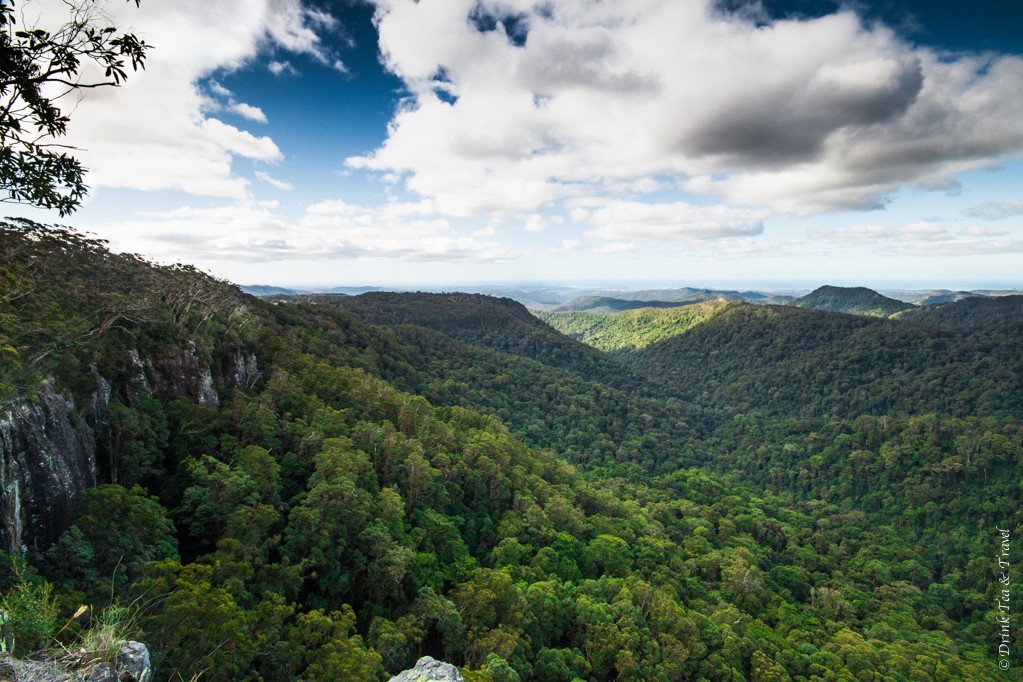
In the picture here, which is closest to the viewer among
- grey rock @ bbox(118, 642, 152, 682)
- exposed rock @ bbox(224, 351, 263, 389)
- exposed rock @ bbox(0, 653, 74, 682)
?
exposed rock @ bbox(0, 653, 74, 682)

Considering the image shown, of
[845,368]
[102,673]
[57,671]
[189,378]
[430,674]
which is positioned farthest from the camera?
[845,368]

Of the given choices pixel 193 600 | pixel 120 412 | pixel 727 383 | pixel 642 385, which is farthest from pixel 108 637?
pixel 727 383

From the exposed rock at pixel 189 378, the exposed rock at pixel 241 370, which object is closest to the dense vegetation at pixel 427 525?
the exposed rock at pixel 189 378

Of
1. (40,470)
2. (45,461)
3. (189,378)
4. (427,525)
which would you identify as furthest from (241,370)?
(40,470)

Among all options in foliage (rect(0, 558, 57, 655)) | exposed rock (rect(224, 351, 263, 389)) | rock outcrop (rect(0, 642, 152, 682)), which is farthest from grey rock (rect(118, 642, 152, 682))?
exposed rock (rect(224, 351, 263, 389))

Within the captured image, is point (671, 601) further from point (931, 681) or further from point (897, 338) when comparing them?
point (897, 338)

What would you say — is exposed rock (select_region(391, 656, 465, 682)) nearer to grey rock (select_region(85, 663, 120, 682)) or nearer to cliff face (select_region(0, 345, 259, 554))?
grey rock (select_region(85, 663, 120, 682))

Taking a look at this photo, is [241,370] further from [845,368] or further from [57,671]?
[845,368]

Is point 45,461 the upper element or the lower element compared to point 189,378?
lower
